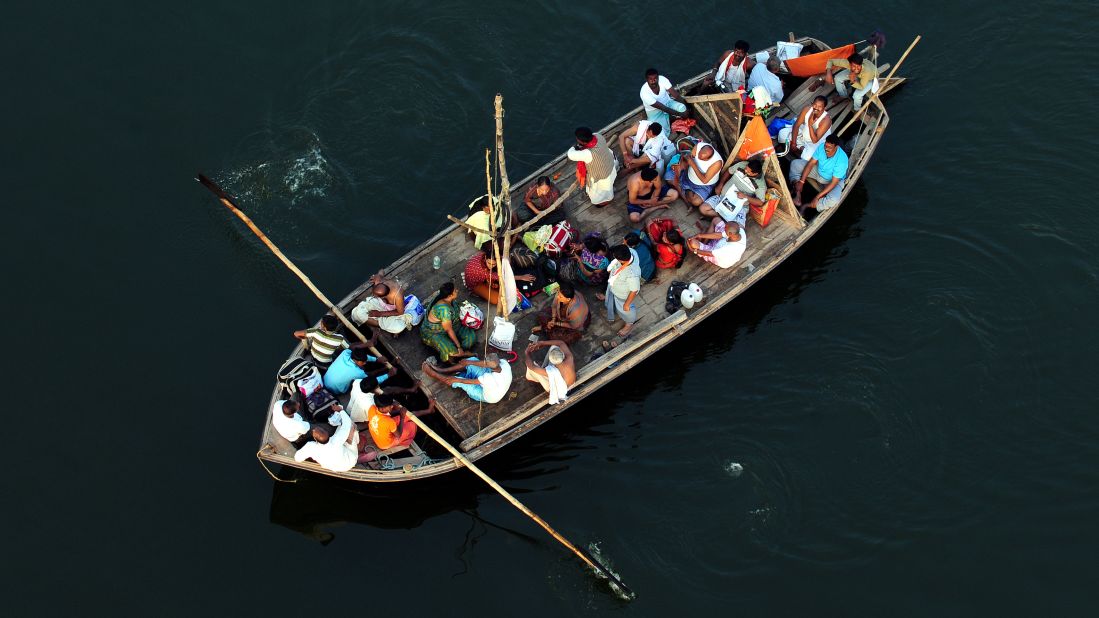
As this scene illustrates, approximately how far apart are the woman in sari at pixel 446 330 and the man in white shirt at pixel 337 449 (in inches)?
70.0

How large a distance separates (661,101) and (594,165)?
7.26ft

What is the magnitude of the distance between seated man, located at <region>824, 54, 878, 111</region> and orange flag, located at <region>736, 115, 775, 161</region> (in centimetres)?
242

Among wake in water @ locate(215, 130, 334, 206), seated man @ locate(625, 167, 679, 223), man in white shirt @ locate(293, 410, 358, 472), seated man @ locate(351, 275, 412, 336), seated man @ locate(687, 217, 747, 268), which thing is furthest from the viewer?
wake in water @ locate(215, 130, 334, 206)

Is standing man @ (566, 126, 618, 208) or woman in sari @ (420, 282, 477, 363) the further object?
standing man @ (566, 126, 618, 208)

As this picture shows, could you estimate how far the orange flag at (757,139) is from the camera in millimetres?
16203

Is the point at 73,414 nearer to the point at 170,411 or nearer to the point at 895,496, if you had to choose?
the point at 170,411

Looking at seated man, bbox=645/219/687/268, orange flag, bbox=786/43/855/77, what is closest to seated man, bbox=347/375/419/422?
seated man, bbox=645/219/687/268

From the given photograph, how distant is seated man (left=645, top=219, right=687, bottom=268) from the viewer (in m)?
15.8

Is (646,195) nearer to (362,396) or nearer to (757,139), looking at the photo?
(757,139)

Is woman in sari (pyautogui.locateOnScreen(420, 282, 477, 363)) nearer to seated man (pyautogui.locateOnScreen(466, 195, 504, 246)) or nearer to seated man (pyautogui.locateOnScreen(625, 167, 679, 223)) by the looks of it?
seated man (pyautogui.locateOnScreen(466, 195, 504, 246))

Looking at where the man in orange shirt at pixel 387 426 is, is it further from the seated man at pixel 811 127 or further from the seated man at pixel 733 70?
the seated man at pixel 733 70

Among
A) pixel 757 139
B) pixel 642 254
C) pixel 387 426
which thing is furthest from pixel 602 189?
pixel 387 426

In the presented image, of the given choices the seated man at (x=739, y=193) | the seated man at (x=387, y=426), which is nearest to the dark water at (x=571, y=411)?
the seated man at (x=387, y=426)

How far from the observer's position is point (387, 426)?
14.1 meters
